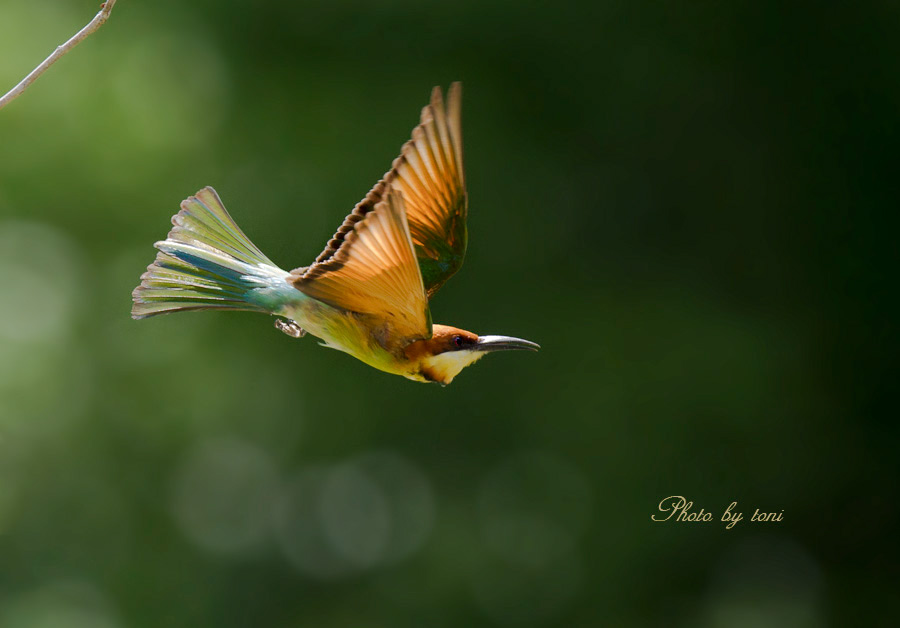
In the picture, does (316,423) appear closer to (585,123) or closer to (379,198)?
(585,123)

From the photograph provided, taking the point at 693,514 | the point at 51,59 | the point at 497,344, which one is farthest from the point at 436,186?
the point at 693,514

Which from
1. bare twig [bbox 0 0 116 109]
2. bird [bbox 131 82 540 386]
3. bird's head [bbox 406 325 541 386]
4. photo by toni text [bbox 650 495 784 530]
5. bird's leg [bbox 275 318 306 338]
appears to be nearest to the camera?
bare twig [bbox 0 0 116 109]

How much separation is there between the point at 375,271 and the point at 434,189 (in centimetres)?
30

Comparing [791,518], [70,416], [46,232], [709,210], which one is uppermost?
[46,232]

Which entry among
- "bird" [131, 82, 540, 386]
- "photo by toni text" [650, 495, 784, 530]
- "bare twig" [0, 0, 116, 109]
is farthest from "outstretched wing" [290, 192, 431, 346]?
"photo by toni text" [650, 495, 784, 530]

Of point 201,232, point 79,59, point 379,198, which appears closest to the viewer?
point 379,198

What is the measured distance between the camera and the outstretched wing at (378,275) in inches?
52.7

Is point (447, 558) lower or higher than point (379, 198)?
lower

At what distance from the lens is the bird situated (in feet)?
4.59

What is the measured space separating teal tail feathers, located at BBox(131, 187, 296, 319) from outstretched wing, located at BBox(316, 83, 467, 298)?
228 millimetres

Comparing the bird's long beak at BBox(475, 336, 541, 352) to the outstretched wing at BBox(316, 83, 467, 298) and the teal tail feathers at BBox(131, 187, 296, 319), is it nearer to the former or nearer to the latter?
the outstretched wing at BBox(316, 83, 467, 298)

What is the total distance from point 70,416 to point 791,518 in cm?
344

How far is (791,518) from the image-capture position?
5414 millimetres

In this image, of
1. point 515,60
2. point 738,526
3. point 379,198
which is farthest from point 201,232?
point 738,526
